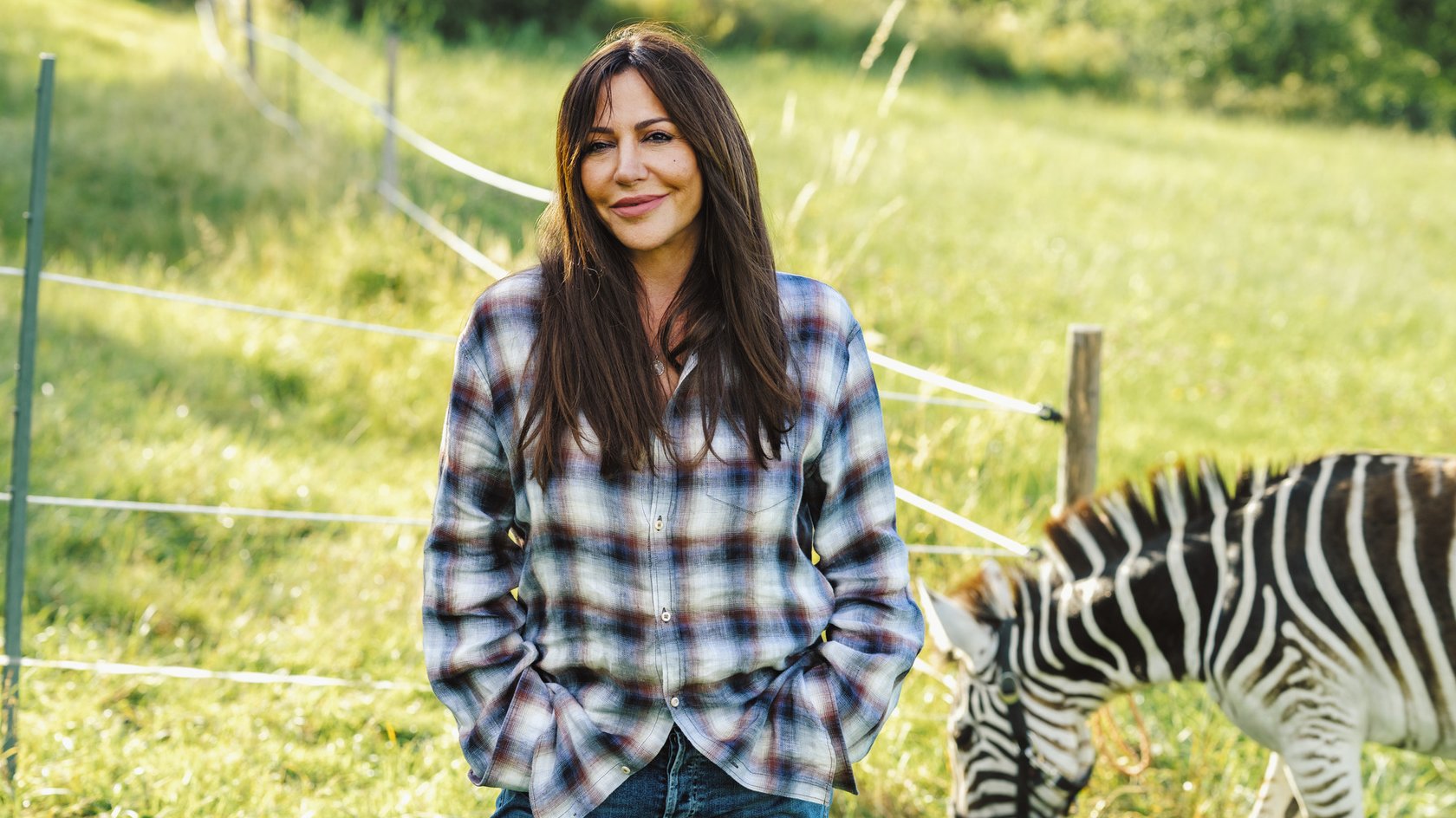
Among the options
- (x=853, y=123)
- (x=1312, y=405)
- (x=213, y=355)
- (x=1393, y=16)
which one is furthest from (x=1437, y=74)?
(x=213, y=355)

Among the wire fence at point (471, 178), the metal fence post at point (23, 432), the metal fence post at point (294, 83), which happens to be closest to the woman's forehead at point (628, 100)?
the wire fence at point (471, 178)

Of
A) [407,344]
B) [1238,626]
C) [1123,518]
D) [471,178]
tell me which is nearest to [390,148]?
[471,178]

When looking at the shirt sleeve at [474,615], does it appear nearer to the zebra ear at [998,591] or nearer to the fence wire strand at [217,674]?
the zebra ear at [998,591]

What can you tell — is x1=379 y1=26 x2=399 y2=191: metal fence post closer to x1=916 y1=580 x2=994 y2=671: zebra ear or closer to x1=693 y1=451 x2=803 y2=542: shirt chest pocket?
x1=916 y1=580 x2=994 y2=671: zebra ear

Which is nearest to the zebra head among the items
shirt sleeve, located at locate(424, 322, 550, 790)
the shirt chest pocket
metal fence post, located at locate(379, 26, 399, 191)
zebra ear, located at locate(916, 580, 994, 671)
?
zebra ear, located at locate(916, 580, 994, 671)

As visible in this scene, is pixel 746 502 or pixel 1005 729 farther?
pixel 1005 729

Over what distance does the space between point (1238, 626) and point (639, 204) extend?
1.79 metres

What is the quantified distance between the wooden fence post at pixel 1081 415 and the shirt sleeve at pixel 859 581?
149 cm

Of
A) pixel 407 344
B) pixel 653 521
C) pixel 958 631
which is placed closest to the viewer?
pixel 653 521

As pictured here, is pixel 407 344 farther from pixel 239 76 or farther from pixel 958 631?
pixel 239 76

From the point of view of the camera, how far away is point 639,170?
1.96 meters

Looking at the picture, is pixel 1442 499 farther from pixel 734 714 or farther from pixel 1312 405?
pixel 1312 405

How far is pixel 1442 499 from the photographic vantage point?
2920 mm

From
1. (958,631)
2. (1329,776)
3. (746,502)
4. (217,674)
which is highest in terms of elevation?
(746,502)
